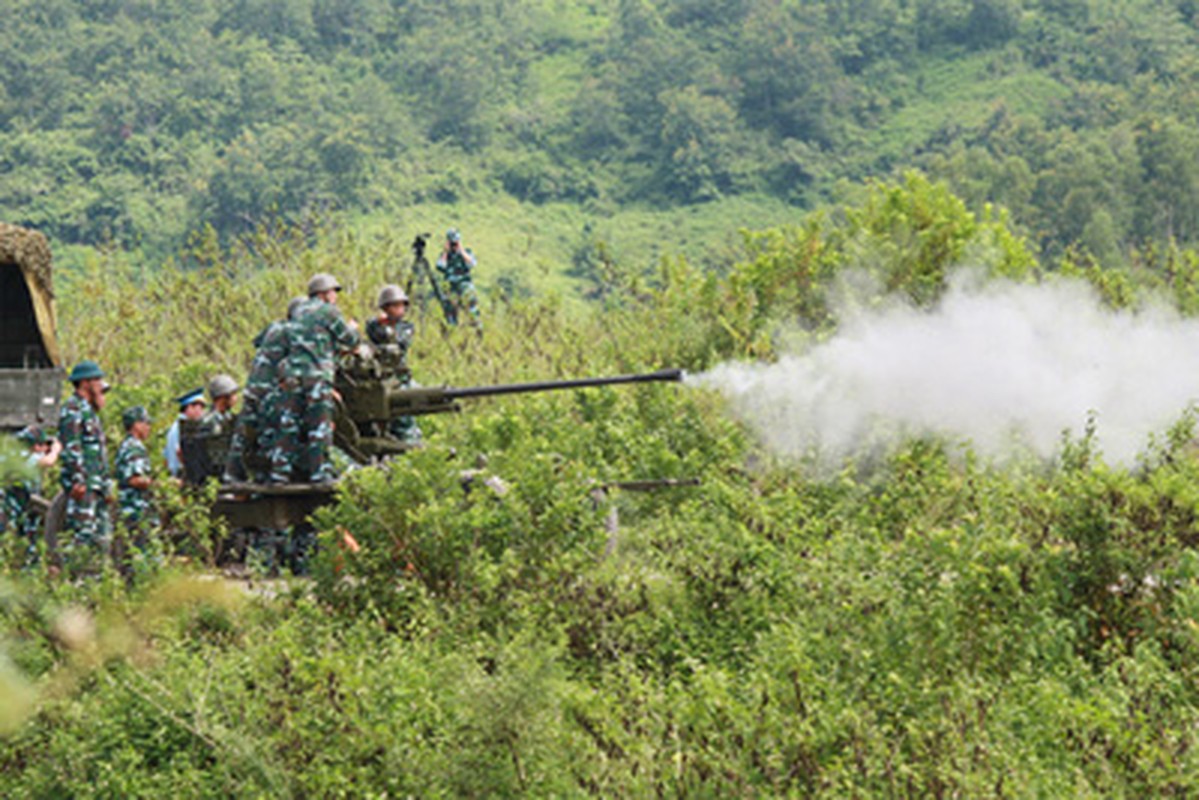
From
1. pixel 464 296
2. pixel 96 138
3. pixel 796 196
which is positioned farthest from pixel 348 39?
pixel 464 296

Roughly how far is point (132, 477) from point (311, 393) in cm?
133

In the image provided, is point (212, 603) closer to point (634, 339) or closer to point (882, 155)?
point (634, 339)

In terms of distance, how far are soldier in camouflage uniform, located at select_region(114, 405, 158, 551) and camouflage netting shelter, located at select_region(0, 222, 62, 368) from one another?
143 centimetres

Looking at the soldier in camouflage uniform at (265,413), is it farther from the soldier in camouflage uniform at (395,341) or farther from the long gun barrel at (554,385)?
the long gun barrel at (554,385)

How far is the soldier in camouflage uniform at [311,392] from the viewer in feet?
39.1

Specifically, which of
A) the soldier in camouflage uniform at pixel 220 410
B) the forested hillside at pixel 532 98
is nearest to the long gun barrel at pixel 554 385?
the soldier in camouflage uniform at pixel 220 410

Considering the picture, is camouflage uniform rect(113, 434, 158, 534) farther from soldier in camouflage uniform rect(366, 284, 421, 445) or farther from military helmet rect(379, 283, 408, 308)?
military helmet rect(379, 283, 408, 308)

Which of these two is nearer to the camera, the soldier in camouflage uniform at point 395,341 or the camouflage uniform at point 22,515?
the camouflage uniform at point 22,515

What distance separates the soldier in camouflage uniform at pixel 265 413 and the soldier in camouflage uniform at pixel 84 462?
A: 32.3 inches

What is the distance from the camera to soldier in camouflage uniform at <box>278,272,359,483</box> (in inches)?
470

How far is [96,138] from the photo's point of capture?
224 feet

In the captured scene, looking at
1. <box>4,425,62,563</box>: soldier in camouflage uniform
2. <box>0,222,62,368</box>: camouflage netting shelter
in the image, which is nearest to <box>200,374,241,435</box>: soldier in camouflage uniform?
<box>4,425,62,563</box>: soldier in camouflage uniform

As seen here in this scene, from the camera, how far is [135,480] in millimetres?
12156

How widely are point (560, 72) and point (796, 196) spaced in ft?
47.5
